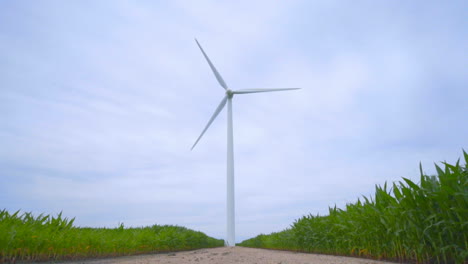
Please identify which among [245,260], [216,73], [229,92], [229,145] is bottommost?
[245,260]

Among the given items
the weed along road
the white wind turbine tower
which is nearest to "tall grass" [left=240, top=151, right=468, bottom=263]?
the weed along road

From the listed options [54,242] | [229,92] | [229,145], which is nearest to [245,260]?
[54,242]

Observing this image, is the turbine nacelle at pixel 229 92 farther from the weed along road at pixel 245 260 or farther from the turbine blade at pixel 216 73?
the weed along road at pixel 245 260

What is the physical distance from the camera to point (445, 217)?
18.6 feet

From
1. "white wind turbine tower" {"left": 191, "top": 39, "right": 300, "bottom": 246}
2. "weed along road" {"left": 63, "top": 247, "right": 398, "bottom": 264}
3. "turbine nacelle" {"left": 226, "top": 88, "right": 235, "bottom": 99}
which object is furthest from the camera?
"turbine nacelle" {"left": 226, "top": 88, "right": 235, "bottom": 99}

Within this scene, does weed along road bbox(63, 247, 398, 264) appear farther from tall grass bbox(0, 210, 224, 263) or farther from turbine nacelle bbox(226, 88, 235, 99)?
turbine nacelle bbox(226, 88, 235, 99)

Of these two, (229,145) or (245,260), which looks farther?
(229,145)

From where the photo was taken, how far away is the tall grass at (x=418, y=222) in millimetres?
5539

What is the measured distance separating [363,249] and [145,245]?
838 cm

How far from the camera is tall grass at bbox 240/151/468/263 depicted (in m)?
5.54

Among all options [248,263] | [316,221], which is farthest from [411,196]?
[316,221]

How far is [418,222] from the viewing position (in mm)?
6203

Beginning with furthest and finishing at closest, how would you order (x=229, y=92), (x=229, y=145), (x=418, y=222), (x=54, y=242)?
(x=229, y=92)
(x=229, y=145)
(x=54, y=242)
(x=418, y=222)

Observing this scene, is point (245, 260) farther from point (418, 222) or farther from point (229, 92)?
point (229, 92)
